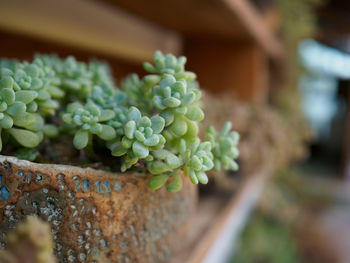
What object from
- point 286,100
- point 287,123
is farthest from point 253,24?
point 286,100

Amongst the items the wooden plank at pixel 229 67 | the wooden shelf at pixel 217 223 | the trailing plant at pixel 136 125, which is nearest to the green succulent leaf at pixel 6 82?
the trailing plant at pixel 136 125

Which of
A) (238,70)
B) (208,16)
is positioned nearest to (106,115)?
(208,16)

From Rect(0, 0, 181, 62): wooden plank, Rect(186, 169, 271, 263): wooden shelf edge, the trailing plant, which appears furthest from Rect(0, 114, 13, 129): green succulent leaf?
Rect(0, 0, 181, 62): wooden plank

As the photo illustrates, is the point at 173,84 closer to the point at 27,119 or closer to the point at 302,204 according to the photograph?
the point at 27,119

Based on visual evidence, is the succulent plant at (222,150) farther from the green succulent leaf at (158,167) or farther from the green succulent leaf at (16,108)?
the green succulent leaf at (16,108)

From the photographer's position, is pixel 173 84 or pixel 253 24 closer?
pixel 173 84

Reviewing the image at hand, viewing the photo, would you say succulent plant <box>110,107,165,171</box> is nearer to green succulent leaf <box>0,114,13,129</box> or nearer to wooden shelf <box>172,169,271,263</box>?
green succulent leaf <box>0,114,13,129</box>
